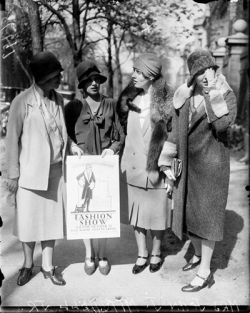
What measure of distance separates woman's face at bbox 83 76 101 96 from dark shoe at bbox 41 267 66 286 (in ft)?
5.02

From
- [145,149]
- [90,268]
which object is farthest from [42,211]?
[145,149]

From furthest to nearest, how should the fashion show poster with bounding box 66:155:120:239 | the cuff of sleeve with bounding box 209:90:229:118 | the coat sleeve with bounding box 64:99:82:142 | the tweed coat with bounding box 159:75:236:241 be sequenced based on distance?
the coat sleeve with bounding box 64:99:82:142 → the fashion show poster with bounding box 66:155:120:239 → the tweed coat with bounding box 159:75:236:241 → the cuff of sleeve with bounding box 209:90:229:118

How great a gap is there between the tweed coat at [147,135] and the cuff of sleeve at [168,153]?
90mm

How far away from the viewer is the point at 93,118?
3.27 meters

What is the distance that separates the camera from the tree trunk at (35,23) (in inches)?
155

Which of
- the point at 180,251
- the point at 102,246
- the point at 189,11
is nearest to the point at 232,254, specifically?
the point at 180,251

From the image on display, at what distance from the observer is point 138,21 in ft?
21.4

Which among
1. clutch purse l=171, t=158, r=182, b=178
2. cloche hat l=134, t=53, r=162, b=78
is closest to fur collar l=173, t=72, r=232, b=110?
cloche hat l=134, t=53, r=162, b=78

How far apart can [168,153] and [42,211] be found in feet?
3.68

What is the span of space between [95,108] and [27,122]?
59 cm

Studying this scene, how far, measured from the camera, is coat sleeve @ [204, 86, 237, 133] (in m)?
2.91

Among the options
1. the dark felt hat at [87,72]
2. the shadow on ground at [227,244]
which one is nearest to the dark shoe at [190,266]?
the shadow on ground at [227,244]

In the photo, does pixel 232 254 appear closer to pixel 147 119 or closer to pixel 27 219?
pixel 147 119

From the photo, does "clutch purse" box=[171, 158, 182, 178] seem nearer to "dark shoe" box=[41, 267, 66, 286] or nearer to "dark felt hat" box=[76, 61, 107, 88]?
"dark felt hat" box=[76, 61, 107, 88]
